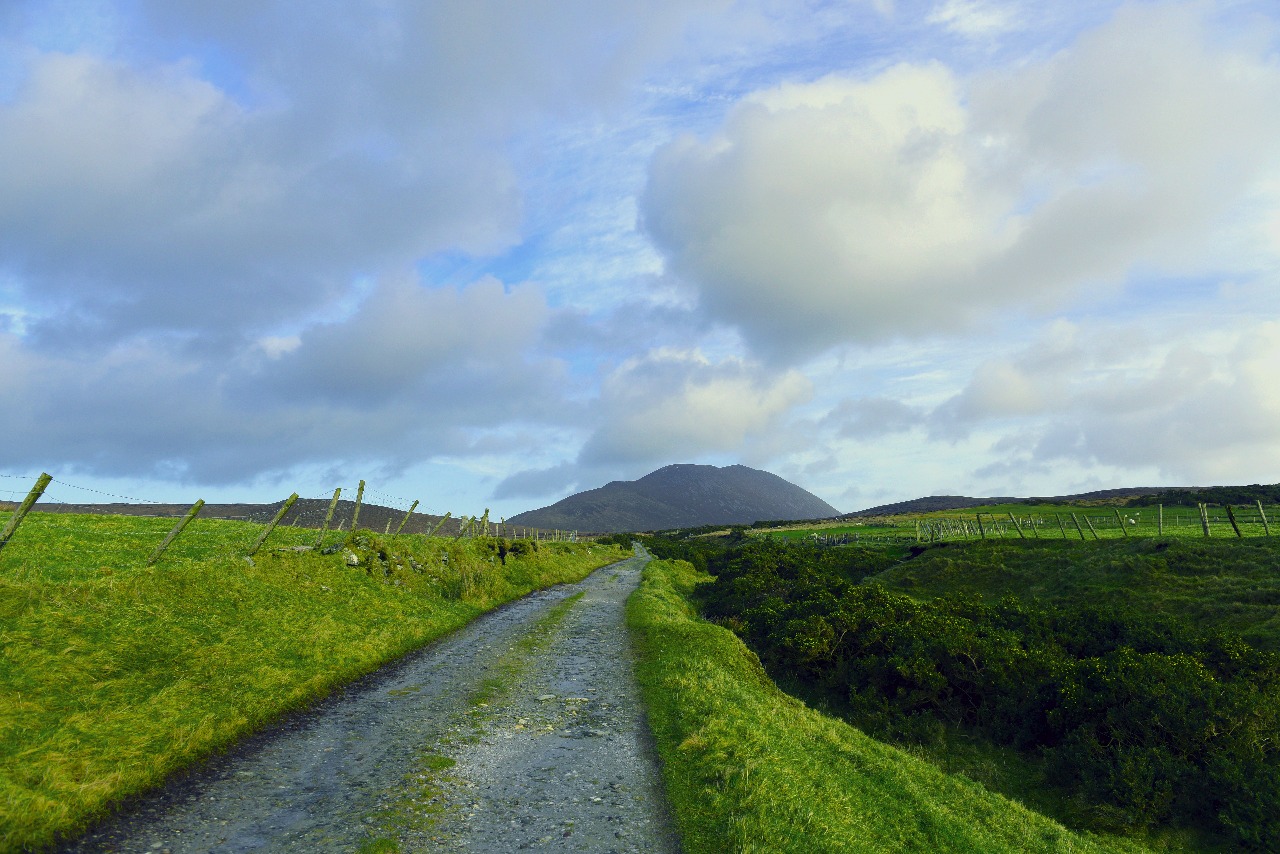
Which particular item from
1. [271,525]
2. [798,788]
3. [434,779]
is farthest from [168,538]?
[798,788]

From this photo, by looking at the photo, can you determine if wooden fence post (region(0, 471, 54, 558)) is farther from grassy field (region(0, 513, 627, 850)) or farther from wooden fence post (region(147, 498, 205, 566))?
wooden fence post (region(147, 498, 205, 566))

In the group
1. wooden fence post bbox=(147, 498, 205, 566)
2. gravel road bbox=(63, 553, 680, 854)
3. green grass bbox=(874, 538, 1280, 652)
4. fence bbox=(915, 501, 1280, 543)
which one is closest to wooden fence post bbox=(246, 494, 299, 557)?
wooden fence post bbox=(147, 498, 205, 566)

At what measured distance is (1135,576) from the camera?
115 feet

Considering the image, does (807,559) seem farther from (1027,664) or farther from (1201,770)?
(1201,770)

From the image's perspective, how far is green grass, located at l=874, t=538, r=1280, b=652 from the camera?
2759cm

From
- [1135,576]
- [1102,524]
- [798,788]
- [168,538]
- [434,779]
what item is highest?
[1102,524]

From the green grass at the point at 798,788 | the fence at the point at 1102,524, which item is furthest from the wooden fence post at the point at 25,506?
the fence at the point at 1102,524

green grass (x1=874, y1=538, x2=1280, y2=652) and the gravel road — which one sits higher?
green grass (x1=874, y1=538, x2=1280, y2=652)

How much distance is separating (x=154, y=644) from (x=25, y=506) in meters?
5.77

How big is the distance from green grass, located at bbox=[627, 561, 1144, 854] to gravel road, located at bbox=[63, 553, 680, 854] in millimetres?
741

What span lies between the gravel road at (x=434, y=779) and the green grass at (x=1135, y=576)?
26420 millimetres

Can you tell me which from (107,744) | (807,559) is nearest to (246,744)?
(107,744)

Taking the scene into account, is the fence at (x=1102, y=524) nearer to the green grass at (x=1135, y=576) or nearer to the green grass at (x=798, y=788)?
the green grass at (x=1135, y=576)

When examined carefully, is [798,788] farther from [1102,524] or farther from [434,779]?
[1102,524]
